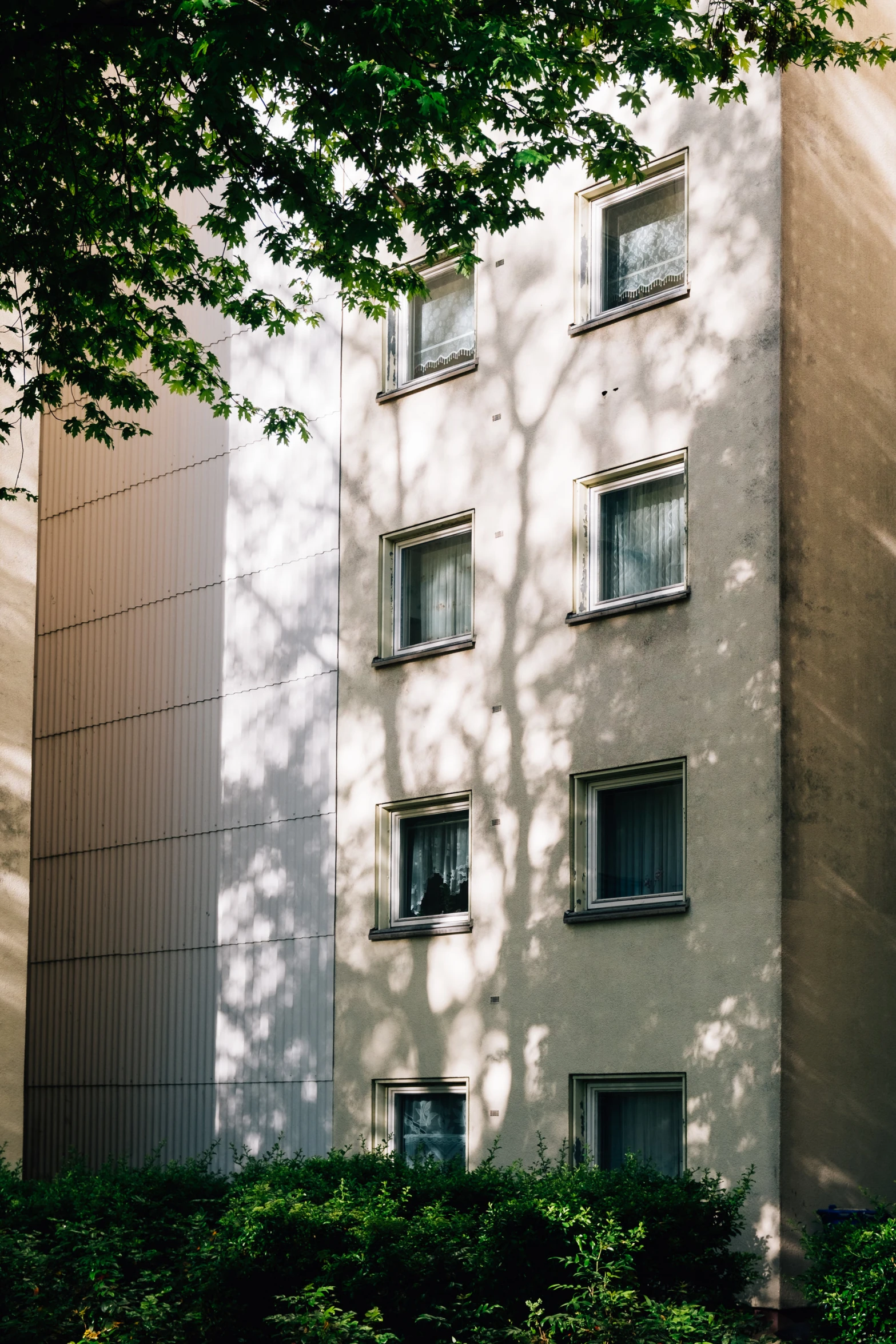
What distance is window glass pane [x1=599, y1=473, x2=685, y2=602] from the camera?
56.0 ft

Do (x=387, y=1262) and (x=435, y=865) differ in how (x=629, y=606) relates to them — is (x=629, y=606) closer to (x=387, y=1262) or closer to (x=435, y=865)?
(x=435, y=865)

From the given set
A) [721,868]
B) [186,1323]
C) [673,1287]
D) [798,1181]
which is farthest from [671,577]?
[186,1323]

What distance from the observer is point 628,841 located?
17.1m

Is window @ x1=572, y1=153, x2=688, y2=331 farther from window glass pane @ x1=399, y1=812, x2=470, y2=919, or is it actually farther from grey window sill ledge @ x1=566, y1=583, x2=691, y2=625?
window glass pane @ x1=399, y1=812, x2=470, y2=919

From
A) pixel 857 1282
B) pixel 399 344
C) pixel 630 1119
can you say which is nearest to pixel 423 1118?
pixel 630 1119

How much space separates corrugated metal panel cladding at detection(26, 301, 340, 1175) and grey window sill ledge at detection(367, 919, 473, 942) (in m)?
0.86

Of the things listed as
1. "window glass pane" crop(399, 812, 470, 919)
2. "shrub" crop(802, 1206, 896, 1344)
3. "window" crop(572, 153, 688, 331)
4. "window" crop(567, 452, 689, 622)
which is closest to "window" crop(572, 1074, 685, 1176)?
"window glass pane" crop(399, 812, 470, 919)

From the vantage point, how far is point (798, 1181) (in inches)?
583

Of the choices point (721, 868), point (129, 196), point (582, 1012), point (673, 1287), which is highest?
point (129, 196)

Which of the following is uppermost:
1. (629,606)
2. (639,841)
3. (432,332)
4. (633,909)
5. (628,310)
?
(432,332)

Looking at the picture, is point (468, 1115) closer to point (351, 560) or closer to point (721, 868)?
point (721, 868)

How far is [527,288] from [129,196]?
20.0 ft

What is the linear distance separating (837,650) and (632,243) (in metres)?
5.14

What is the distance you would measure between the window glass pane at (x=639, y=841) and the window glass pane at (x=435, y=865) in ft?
5.92
